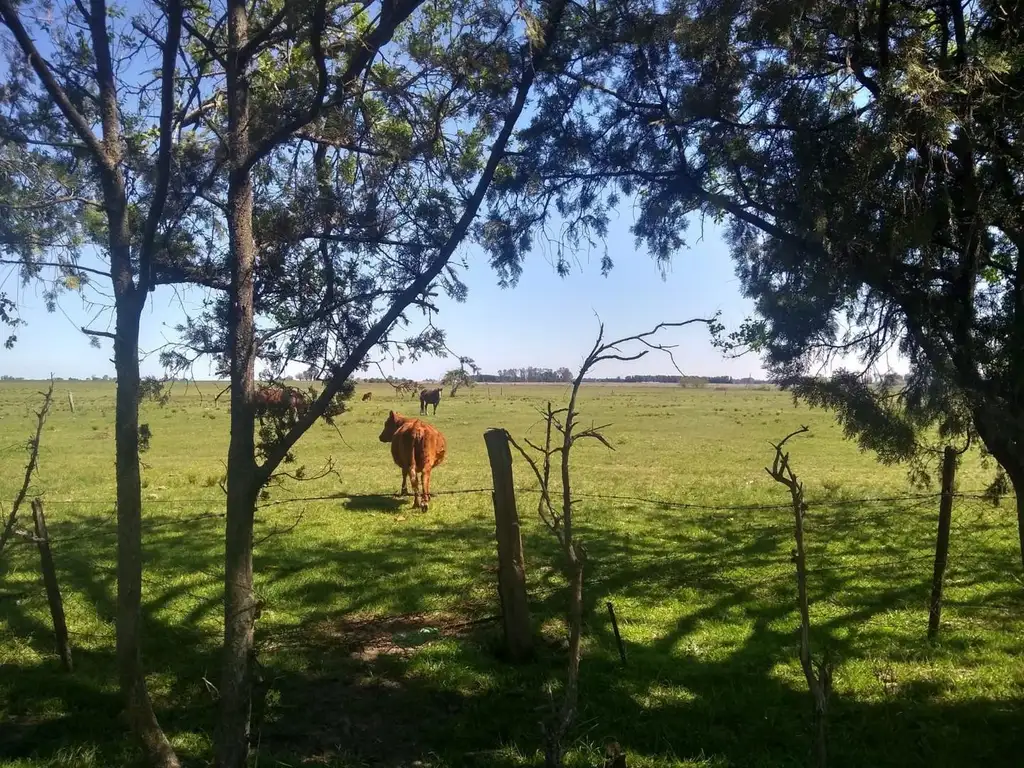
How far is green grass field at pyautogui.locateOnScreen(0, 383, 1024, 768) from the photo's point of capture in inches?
169

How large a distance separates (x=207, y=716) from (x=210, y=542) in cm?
511

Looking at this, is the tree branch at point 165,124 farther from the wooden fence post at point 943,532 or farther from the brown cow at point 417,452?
the brown cow at point 417,452

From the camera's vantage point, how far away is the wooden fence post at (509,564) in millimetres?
5414

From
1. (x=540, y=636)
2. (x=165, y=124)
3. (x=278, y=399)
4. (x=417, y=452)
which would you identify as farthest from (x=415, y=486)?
(x=165, y=124)

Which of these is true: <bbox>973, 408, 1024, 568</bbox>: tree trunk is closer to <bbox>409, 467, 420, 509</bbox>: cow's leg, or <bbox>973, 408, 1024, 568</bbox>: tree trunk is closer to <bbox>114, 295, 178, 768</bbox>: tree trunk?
<bbox>114, 295, 178, 768</bbox>: tree trunk

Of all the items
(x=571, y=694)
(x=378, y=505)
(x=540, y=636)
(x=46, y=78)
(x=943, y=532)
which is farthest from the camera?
(x=378, y=505)

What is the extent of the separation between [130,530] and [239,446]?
2.26 feet

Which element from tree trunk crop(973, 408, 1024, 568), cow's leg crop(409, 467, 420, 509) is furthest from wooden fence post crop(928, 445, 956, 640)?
cow's leg crop(409, 467, 420, 509)

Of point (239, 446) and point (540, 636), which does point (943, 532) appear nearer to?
point (540, 636)

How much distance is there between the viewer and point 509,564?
5410 millimetres

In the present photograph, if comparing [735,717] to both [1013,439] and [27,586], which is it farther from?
[27,586]

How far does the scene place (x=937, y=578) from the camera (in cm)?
558

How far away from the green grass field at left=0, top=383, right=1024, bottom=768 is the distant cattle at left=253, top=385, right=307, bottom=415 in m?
0.71

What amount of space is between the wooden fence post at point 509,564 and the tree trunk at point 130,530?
2525 mm
